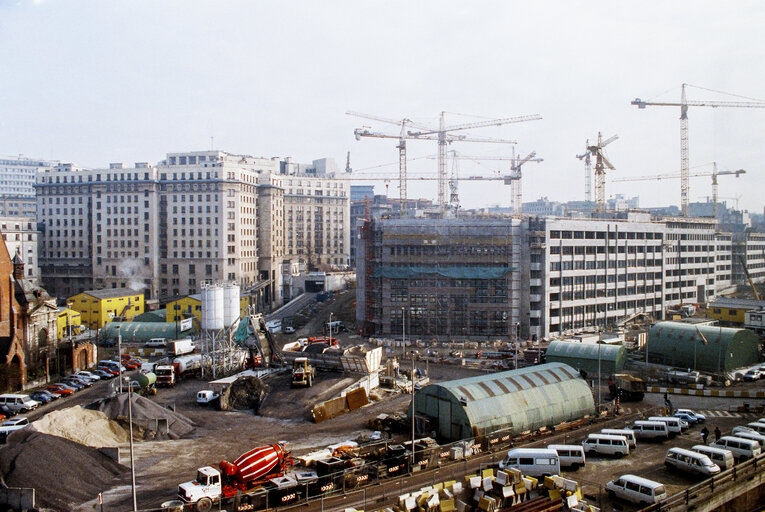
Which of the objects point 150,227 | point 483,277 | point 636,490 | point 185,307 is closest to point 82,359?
point 185,307

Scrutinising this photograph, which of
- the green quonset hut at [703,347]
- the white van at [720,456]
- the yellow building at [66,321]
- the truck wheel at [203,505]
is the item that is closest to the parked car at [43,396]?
the yellow building at [66,321]

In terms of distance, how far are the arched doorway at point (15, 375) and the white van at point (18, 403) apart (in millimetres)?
5301

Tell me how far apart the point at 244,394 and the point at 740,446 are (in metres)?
31.0

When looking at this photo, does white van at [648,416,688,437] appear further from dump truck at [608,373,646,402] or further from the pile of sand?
the pile of sand

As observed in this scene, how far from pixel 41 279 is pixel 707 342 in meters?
104

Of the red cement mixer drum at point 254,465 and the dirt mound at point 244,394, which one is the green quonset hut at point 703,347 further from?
the red cement mixer drum at point 254,465

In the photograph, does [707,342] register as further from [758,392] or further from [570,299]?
[570,299]

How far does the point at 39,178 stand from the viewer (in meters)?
110

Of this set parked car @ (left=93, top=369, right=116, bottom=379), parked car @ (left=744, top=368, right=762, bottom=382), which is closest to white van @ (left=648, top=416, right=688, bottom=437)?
parked car @ (left=744, top=368, right=762, bottom=382)

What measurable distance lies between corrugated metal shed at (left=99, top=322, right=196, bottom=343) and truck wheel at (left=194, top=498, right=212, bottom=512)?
49.6 metres

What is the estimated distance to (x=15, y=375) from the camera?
4725 centimetres

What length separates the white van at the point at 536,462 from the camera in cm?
2655

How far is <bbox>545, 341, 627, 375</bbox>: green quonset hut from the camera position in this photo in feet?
152

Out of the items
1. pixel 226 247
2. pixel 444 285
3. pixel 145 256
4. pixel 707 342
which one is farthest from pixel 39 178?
pixel 707 342
